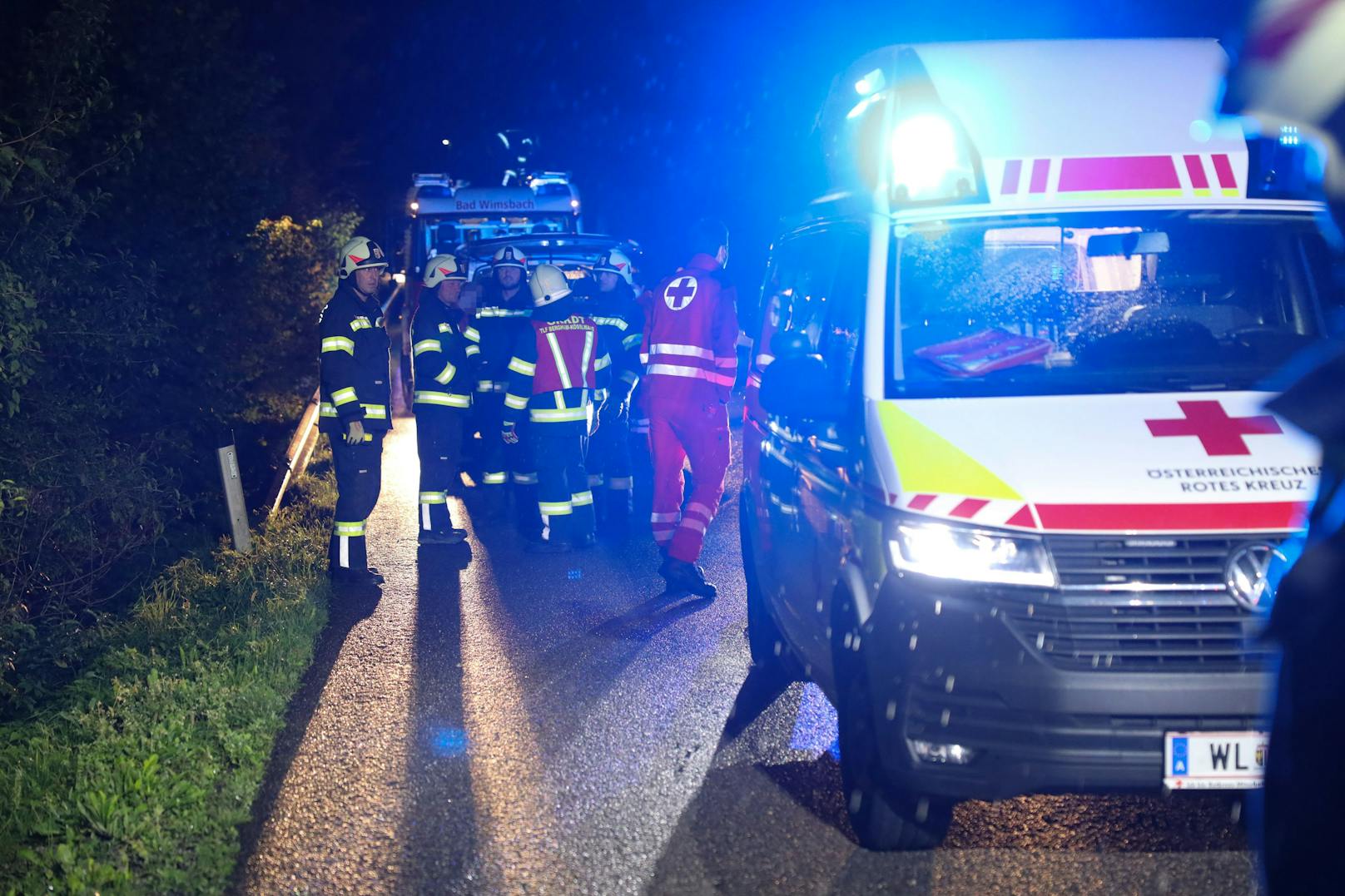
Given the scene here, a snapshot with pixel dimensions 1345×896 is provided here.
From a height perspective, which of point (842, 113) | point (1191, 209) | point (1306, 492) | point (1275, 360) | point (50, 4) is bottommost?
point (1306, 492)

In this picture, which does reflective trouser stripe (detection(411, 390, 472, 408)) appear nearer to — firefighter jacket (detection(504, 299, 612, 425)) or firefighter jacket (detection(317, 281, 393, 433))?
firefighter jacket (detection(504, 299, 612, 425))

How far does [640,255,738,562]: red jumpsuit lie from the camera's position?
Result: 759 centimetres

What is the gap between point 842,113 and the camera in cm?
575

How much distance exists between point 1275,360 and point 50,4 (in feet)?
22.5

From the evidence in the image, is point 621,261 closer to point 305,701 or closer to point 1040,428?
point 305,701

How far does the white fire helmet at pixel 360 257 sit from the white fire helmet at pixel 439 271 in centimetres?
83

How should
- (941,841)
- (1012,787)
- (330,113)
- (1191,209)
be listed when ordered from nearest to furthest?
(1012,787)
(941,841)
(1191,209)
(330,113)

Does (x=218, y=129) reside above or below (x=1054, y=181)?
above

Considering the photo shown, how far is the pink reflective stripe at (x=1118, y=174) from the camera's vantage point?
468 cm

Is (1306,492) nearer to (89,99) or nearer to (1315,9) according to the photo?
(1315,9)

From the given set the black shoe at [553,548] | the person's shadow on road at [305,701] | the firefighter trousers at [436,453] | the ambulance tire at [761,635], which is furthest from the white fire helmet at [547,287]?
the ambulance tire at [761,635]

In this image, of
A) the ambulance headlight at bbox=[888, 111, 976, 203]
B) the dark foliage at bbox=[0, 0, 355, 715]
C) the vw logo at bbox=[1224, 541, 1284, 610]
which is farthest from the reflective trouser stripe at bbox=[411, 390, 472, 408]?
the vw logo at bbox=[1224, 541, 1284, 610]

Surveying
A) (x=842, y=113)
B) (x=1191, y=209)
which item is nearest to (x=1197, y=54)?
(x=1191, y=209)

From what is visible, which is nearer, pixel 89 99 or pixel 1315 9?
pixel 1315 9
